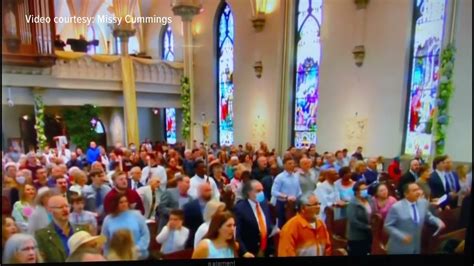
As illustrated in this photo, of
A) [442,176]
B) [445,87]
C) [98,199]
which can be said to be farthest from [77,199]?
[445,87]

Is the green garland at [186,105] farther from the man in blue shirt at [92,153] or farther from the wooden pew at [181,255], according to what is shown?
the wooden pew at [181,255]

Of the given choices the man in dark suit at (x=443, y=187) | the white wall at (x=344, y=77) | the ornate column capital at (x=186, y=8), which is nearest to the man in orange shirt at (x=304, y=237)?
the white wall at (x=344, y=77)

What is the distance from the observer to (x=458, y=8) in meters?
1.55

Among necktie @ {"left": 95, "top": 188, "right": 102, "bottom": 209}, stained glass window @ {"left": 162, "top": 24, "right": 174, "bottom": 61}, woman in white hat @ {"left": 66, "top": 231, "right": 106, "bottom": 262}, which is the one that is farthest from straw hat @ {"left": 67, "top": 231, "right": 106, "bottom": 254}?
stained glass window @ {"left": 162, "top": 24, "right": 174, "bottom": 61}

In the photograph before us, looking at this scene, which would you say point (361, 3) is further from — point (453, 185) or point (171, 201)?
point (171, 201)

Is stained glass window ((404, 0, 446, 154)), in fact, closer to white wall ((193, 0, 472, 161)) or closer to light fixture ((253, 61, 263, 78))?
white wall ((193, 0, 472, 161))

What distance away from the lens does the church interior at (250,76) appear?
139cm

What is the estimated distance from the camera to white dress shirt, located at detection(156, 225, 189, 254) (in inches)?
54.8

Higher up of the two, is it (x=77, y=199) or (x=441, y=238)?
(x=77, y=199)

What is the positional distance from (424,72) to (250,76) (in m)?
0.75

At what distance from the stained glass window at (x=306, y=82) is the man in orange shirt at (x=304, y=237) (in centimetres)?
35

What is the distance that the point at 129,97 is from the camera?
1.53 m

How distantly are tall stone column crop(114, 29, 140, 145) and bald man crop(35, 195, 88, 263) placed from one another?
343 millimetres

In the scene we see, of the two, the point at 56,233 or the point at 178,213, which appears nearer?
the point at 56,233
